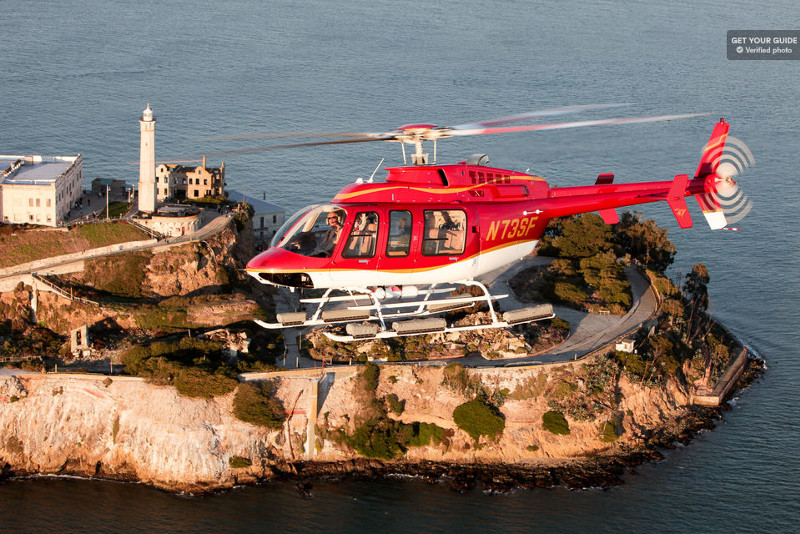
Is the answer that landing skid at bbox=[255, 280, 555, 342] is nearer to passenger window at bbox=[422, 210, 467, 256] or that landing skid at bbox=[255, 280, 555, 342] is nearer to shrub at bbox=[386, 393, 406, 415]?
passenger window at bbox=[422, 210, 467, 256]

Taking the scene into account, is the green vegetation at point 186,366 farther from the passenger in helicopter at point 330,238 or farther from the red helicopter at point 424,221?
the passenger in helicopter at point 330,238

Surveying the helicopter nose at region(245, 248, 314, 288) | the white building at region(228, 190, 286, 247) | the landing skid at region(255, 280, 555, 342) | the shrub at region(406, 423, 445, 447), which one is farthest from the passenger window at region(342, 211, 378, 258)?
the white building at region(228, 190, 286, 247)

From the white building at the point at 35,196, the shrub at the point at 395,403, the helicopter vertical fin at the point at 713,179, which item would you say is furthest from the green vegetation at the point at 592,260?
the white building at the point at 35,196

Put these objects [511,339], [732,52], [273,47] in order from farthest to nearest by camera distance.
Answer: [732,52] < [273,47] < [511,339]

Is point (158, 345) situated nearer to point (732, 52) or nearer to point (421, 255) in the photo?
point (421, 255)

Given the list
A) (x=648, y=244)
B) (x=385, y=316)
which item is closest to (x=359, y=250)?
(x=385, y=316)

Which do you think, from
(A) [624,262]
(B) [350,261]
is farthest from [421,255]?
(A) [624,262]

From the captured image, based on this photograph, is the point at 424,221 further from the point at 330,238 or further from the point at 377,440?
the point at 377,440
